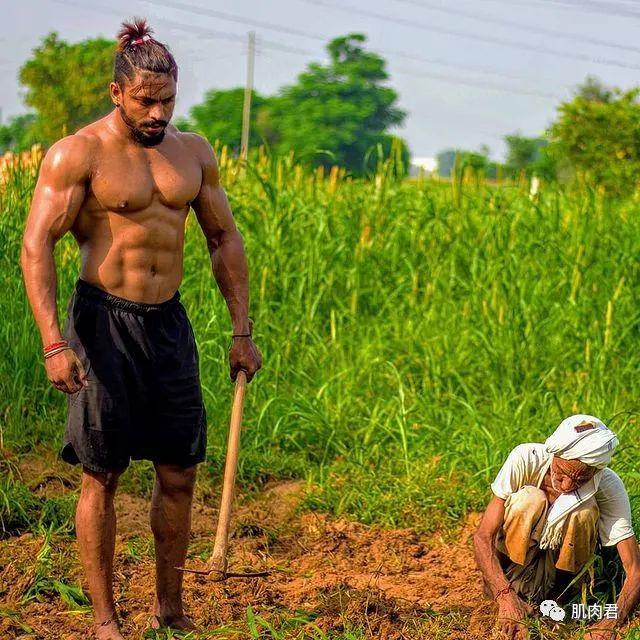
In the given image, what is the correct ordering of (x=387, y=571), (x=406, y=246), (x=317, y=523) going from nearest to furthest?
(x=387, y=571) → (x=317, y=523) → (x=406, y=246)

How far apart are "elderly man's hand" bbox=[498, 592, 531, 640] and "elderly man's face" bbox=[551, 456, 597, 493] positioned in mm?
422

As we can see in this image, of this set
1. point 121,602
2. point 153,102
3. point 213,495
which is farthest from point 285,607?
point 153,102

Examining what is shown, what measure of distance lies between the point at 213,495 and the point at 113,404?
2.01 m

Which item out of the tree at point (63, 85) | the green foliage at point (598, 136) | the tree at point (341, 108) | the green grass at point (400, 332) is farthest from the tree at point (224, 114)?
the green grass at point (400, 332)

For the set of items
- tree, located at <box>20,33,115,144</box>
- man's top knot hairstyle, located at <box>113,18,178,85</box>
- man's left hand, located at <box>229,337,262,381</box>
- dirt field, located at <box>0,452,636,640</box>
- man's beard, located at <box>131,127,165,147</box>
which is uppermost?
tree, located at <box>20,33,115,144</box>

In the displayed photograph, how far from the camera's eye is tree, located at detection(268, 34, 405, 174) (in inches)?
2388

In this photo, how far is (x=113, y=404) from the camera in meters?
3.52

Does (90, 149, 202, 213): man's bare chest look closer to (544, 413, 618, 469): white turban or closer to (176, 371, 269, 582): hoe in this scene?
(176, 371, 269, 582): hoe

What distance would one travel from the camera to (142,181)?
349 centimetres

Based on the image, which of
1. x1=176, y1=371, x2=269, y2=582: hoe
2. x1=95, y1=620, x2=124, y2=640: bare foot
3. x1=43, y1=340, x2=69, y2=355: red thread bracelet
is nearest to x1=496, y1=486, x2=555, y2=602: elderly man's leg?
x1=176, y1=371, x2=269, y2=582: hoe

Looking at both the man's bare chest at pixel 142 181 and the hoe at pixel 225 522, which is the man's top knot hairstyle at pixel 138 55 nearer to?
the man's bare chest at pixel 142 181

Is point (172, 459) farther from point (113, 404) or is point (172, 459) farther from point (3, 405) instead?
point (3, 405)

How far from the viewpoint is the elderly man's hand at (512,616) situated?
384 cm

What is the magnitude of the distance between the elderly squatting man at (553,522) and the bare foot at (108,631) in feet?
4.17
